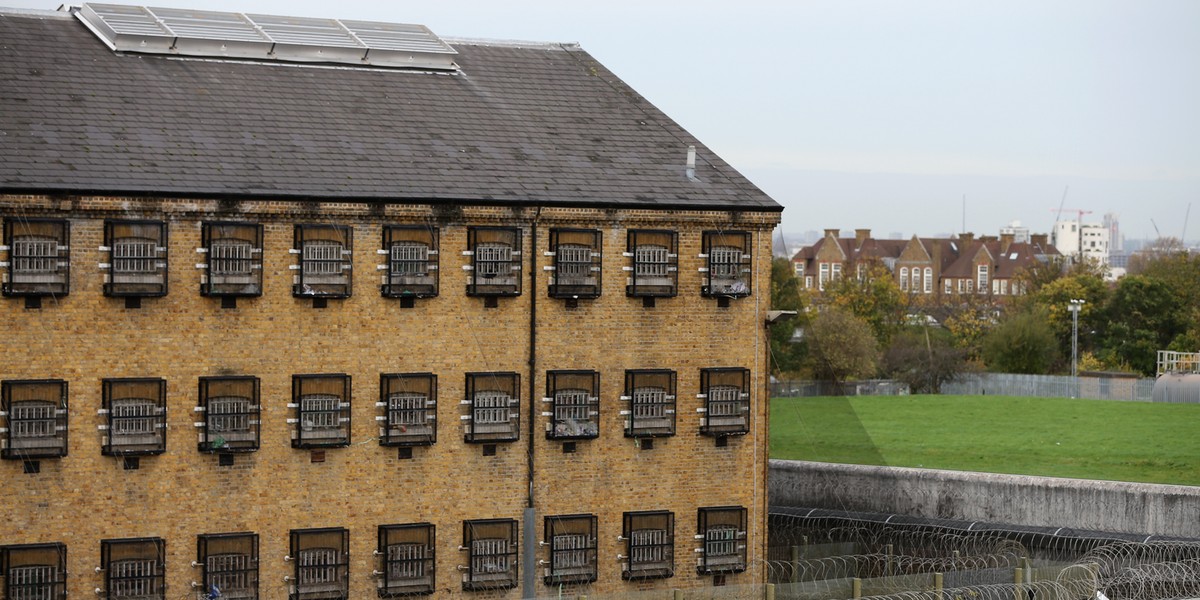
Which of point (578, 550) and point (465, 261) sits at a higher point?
point (465, 261)

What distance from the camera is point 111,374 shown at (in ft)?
120

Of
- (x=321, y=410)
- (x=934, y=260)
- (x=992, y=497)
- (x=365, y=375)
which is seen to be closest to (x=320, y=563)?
(x=321, y=410)

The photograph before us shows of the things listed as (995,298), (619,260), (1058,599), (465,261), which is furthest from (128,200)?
(995,298)

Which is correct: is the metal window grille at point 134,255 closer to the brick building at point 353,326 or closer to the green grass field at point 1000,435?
the brick building at point 353,326

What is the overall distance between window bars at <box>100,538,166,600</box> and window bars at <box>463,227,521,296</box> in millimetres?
9015

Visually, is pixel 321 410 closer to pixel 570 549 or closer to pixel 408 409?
pixel 408 409

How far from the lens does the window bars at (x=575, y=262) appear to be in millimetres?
40438

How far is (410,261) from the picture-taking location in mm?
39125

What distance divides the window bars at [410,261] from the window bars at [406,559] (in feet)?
17.4

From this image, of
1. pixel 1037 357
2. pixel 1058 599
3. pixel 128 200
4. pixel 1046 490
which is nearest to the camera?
pixel 128 200

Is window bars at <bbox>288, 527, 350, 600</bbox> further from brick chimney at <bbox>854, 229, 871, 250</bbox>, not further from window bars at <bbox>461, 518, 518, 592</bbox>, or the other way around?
brick chimney at <bbox>854, 229, 871, 250</bbox>

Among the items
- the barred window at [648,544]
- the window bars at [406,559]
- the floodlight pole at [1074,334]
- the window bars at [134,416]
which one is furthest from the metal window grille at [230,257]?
the floodlight pole at [1074,334]

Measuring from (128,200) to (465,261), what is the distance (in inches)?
300

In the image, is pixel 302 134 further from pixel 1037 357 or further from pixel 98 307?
pixel 1037 357
